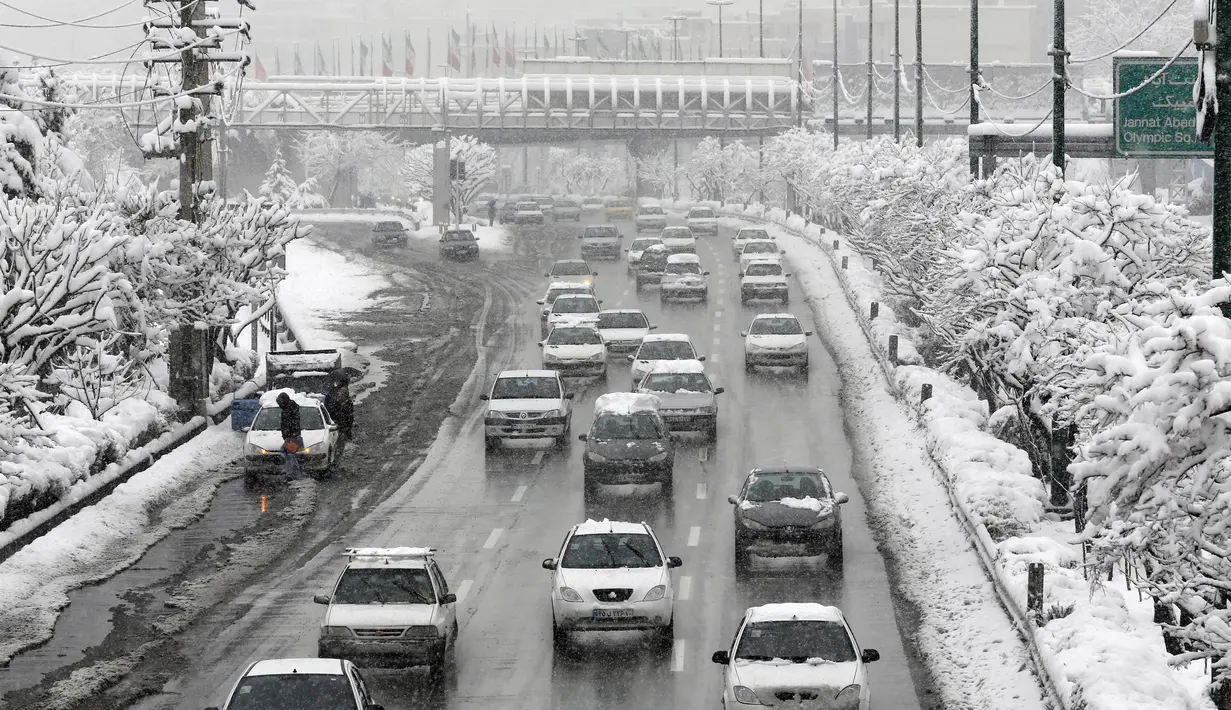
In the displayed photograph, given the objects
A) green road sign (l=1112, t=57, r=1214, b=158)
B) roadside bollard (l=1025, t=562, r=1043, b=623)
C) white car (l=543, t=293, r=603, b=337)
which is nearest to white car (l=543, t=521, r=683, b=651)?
roadside bollard (l=1025, t=562, r=1043, b=623)

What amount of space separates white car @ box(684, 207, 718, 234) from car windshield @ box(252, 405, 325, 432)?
206 feet

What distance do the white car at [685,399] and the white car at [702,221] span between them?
5822cm

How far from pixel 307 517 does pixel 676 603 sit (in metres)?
8.75

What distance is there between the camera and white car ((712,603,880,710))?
1739cm

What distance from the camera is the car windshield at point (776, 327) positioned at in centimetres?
4528

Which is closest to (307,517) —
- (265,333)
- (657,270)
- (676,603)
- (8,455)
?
(8,455)

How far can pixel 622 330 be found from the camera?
4803cm

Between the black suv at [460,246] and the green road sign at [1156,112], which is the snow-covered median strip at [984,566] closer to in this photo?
the green road sign at [1156,112]

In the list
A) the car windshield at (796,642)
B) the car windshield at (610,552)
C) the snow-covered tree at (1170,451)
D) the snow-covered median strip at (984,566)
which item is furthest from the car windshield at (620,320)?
the snow-covered tree at (1170,451)

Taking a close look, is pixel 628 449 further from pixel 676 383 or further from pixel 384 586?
pixel 384 586

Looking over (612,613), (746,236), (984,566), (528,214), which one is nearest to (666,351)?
(984,566)

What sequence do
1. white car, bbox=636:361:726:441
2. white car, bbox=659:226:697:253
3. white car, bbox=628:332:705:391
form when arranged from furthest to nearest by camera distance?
white car, bbox=659:226:697:253
white car, bbox=628:332:705:391
white car, bbox=636:361:726:441

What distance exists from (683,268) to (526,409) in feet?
88.9

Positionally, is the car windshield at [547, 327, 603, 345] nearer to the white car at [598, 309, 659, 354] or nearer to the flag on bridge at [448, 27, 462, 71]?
the white car at [598, 309, 659, 354]
